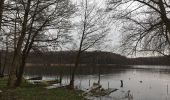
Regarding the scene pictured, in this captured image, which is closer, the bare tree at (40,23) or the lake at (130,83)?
the bare tree at (40,23)

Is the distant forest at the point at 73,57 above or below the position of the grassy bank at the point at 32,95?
above

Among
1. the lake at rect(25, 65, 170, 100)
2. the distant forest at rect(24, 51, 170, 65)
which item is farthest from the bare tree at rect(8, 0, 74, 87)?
the lake at rect(25, 65, 170, 100)

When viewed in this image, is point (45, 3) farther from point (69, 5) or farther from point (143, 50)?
point (143, 50)

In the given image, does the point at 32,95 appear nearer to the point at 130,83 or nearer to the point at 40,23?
the point at 40,23

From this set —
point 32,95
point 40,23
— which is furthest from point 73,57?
point 32,95

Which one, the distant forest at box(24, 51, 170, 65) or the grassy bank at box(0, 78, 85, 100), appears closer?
the grassy bank at box(0, 78, 85, 100)

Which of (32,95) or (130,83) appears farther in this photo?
(130,83)

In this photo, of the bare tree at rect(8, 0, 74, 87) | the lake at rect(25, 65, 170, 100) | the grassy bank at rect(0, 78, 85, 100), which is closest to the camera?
the grassy bank at rect(0, 78, 85, 100)

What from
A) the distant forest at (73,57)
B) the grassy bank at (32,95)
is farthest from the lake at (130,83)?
the grassy bank at (32,95)

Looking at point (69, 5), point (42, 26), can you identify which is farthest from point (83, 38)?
point (42, 26)

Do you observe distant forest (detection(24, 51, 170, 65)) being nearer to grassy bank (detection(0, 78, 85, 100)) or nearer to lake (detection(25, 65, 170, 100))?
lake (detection(25, 65, 170, 100))

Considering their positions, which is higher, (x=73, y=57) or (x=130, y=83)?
(x=73, y=57)

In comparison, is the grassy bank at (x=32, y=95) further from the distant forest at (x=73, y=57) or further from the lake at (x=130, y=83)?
the lake at (x=130, y=83)

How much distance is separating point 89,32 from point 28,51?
38.4 ft
